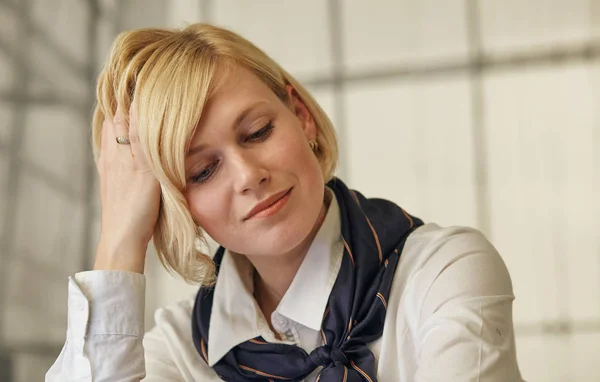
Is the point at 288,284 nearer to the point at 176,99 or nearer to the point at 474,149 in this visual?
the point at 176,99

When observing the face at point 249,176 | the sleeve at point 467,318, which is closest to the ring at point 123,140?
the face at point 249,176

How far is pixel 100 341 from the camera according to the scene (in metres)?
1.58

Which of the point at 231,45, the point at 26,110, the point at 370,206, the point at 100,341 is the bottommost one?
the point at 100,341

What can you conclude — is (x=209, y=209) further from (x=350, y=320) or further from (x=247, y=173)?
(x=350, y=320)

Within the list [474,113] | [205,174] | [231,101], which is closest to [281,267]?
[205,174]

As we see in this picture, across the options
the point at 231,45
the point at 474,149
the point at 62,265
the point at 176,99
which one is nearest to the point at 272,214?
the point at 176,99

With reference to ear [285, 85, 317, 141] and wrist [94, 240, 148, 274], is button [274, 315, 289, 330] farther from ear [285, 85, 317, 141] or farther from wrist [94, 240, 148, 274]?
ear [285, 85, 317, 141]

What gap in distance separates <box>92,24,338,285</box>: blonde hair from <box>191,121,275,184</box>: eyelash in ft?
0.12

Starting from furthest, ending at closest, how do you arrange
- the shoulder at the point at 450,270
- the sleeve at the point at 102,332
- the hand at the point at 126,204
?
the hand at the point at 126,204, the sleeve at the point at 102,332, the shoulder at the point at 450,270

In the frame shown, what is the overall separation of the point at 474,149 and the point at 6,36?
9.55 ft

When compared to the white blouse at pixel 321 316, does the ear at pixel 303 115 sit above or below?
above

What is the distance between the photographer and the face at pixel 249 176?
1514mm

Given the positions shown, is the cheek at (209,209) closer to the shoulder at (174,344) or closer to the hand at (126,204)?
the hand at (126,204)

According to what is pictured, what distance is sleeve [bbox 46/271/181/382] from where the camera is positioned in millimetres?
1568
